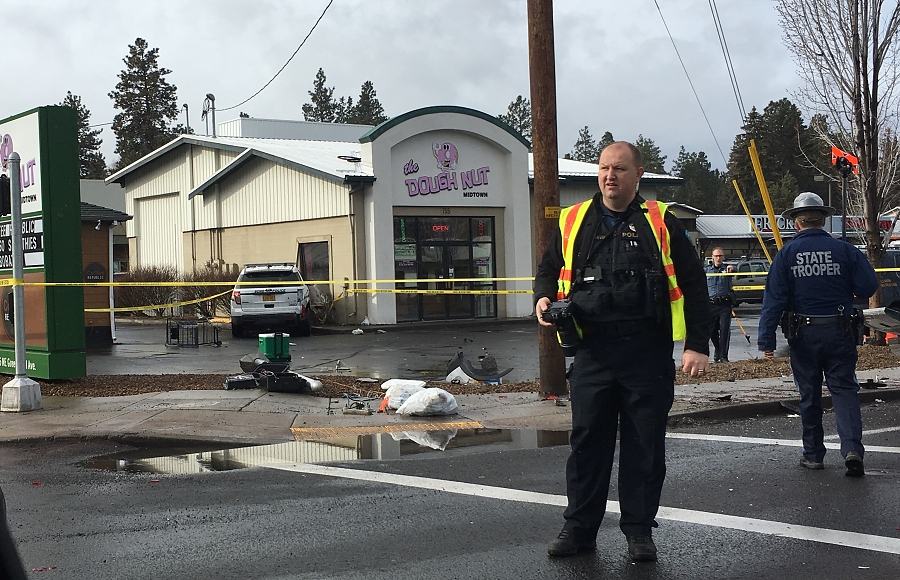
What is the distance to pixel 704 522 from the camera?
6.03 m

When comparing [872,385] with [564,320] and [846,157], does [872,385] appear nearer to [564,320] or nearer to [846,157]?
[846,157]

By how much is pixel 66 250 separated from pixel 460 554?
8.81 m

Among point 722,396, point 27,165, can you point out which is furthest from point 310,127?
point 722,396

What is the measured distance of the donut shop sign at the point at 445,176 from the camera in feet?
89.8

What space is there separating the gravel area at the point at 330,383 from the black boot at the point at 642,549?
681 centimetres

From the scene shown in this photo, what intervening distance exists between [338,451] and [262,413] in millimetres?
1991

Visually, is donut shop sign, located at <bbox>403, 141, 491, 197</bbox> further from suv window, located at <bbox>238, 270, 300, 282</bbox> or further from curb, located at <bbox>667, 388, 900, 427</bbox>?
curb, located at <bbox>667, 388, 900, 427</bbox>

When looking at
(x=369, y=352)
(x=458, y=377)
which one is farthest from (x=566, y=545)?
(x=369, y=352)

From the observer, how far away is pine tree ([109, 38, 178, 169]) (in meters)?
78.8

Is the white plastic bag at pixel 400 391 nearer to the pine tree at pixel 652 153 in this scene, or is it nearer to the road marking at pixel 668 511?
the road marking at pixel 668 511

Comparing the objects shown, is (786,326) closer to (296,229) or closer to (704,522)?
(704,522)

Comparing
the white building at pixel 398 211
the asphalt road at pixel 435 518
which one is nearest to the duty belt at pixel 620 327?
the asphalt road at pixel 435 518

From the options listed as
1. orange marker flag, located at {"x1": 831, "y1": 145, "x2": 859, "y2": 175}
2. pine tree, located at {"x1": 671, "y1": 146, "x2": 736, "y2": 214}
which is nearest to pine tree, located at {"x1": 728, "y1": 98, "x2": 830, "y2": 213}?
pine tree, located at {"x1": 671, "y1": 146, "x2": 736, "y2": 214}

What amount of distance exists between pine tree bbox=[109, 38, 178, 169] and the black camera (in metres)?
77.6
